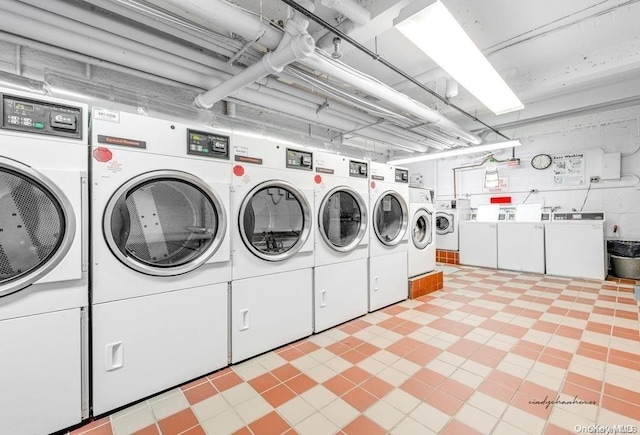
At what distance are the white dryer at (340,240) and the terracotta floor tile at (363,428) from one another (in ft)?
3.84

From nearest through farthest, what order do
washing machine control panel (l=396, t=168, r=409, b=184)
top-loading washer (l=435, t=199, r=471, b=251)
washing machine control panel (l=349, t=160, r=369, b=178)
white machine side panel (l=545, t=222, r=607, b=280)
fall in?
washing machine control panel (l=349, t=160, r=369, b=178) → washing machine control panel (l=396, t=168, r=409, b=184) → white machine side panel (l=545, t=222, r=607, b=280) → top-loading washer (l=435, t=199, r=471, b=251)

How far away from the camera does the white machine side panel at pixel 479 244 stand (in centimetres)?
578

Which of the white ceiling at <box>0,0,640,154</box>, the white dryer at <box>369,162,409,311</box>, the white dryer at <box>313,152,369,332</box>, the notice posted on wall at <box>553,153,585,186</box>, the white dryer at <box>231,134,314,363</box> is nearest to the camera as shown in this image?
the white ceiling at <box>0,0,640,154</box>

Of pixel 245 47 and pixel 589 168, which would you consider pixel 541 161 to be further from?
pixel 245 47

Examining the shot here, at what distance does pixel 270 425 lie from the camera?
5.22 ft

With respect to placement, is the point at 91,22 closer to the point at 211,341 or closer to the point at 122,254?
the point at 122,254

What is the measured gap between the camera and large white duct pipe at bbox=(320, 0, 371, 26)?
186 cm

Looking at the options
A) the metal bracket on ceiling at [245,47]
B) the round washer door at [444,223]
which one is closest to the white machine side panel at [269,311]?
the metal bracket on ceiling at [245,47]

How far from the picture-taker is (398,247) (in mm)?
3699

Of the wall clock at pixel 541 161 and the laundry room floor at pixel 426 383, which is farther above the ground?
the wall clock at pixel 541 161

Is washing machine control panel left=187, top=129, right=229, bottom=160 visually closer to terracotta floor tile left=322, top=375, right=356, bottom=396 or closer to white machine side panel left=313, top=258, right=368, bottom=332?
white machine side panel left=313, top=258, right=368, bottom=332

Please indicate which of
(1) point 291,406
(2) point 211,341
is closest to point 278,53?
(2) point 211,341

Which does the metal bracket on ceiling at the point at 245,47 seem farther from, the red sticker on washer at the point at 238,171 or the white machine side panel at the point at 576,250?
the white machine side panel at the point at 576,250

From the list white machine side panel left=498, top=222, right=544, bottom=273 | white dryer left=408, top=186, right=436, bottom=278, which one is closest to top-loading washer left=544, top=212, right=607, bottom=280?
white machine side panel left=498, top=222, right=544, bottom=273
